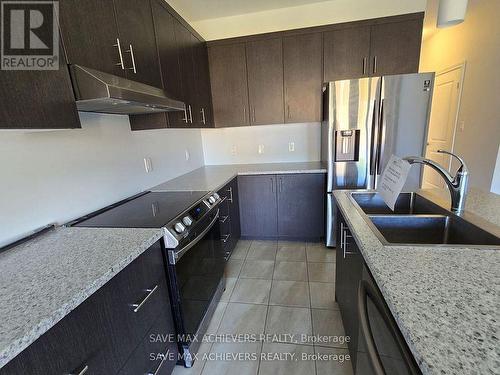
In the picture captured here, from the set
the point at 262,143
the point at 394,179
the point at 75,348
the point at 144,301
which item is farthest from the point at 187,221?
the point at 262,143

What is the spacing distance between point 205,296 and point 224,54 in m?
2.48

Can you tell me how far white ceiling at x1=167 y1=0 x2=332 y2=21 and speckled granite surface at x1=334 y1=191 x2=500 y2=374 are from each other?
2.65 metres

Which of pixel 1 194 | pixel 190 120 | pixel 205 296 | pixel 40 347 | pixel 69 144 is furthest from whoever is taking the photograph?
pixel 190 120

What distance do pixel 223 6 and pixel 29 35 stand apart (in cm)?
216

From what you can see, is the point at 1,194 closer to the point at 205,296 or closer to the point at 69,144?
the point at 69,144

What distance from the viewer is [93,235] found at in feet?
3.60

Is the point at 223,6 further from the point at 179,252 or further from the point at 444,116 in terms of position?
the point at 444,116

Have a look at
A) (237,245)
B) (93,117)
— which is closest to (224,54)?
(93,117)

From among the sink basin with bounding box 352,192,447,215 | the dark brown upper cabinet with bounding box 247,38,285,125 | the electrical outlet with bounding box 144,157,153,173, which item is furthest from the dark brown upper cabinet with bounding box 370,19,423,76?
the electrical outlet with bounding box 144,157,153,173

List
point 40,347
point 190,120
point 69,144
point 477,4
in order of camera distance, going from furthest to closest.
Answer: point 477,4
point 190,120
point 69,144
point 40,347

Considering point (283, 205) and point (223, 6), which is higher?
point (223, 6)

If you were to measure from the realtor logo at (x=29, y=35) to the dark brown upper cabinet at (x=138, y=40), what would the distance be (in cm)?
42

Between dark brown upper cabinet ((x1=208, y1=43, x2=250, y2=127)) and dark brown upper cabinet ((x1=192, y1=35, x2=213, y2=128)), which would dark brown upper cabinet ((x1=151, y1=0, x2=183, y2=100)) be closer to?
dark brown upper cabinet ((x1=192, y1=35, x2=213, y2=128))

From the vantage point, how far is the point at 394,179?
3.54 ft
